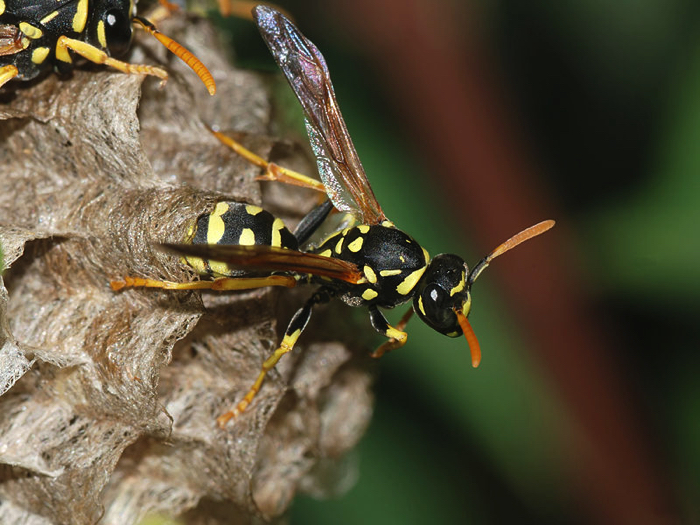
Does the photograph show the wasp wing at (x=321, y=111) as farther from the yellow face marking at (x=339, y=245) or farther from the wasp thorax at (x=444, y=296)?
the wasp thorax at (x=444, y=296)

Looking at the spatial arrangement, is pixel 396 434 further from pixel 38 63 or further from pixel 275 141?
pixel 38 63

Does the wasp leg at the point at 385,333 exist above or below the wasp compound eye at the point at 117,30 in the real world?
below

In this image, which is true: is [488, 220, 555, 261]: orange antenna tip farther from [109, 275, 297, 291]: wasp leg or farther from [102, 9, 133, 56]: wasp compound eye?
[102, 9, 133, 56]: wasp compound eye

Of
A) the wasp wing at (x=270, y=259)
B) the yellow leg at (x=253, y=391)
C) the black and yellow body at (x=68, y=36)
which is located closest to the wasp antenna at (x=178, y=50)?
the black and yellow body at (x=68, y=36)

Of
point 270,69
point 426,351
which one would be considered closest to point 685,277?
point 426,351

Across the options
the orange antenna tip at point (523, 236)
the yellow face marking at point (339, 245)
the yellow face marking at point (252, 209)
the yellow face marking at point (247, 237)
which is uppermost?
the yellow face marking at point (252, 209)

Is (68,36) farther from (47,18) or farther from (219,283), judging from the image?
(219,283)
